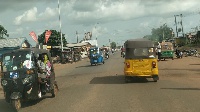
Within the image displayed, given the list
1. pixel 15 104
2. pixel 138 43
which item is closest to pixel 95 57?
pixel 138 43

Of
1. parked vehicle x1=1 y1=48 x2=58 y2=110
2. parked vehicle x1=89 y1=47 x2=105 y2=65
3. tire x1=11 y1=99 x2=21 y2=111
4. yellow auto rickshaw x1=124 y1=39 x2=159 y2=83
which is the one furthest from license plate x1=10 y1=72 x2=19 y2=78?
parked vehicle x1=89 y1=47 x2=105 y2=65

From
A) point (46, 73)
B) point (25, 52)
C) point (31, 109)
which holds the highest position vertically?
point (25, 52)

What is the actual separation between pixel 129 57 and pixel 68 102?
7307 millimetres

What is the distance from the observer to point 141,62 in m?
18.4

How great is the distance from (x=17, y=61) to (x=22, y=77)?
2.97 ft

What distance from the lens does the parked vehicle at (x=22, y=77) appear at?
11445mm

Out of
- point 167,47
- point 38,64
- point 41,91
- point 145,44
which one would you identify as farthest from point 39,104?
point 167,47

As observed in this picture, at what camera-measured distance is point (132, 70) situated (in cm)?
1839

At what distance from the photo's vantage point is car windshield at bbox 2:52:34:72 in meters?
12.0

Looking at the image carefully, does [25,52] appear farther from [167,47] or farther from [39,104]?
[167,47]

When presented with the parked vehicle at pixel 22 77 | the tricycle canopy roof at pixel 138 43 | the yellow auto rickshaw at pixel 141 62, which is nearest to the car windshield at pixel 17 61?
the parked vehicle at pixel 22 77

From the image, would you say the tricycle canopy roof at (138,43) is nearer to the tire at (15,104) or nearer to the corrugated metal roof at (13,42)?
the tire at (15,104)

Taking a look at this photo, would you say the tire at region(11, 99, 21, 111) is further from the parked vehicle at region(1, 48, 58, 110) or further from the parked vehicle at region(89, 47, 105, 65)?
the parked vehicle at region(89, 47, 105, 65)

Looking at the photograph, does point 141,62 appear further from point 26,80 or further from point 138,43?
point 26,80
